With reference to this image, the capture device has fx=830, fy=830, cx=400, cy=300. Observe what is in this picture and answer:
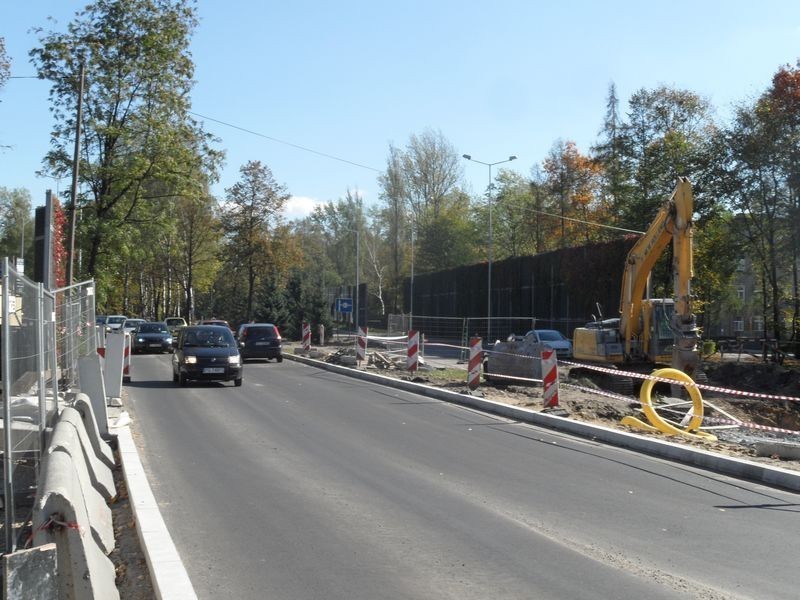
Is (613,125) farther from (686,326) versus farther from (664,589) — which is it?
(664,589)

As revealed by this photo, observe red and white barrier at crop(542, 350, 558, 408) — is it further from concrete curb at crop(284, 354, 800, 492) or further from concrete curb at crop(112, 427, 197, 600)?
concrete curb at crop(112, 427, 197, 600)

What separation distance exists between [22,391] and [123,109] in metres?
29.2

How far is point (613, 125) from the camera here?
172 feet

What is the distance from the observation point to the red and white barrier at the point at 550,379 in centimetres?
1588

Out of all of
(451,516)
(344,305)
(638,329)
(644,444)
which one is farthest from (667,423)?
(344,305)

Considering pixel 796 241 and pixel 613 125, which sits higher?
pixel 613 125

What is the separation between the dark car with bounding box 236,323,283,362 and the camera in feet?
102

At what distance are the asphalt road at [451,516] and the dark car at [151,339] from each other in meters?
25.3

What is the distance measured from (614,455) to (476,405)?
582 centimetres

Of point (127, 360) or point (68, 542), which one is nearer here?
point (68, 542)

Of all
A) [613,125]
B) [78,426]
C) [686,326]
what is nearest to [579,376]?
[686,326]

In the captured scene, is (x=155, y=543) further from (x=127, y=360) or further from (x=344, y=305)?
(x=344, y=305)

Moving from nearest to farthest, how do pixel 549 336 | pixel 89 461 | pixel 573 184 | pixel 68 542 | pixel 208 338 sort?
1. pixel 68 542
2. pixel 89 461
3. pixel 208 338
4. pixel 549 336
5. pixel 573 184

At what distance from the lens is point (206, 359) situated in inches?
817
